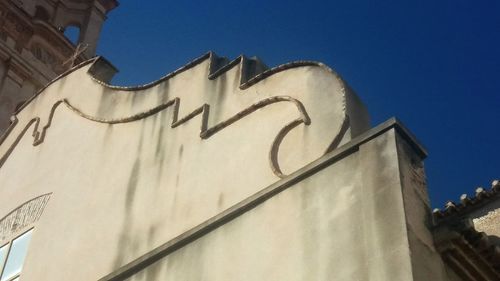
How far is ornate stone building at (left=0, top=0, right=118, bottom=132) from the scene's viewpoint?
19.7 metres

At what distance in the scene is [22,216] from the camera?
9.84 metres

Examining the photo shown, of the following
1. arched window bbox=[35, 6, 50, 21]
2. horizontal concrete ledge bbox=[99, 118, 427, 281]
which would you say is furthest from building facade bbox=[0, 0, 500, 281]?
arched window bbox=[35, 6, 50, 21]

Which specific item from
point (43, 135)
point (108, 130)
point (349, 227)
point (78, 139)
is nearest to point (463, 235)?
point (349, 227)

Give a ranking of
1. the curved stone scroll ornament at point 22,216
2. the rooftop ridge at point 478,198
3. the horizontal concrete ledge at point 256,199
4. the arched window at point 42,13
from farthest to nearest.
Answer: the arched window at point 42,13
the rooftop ridge at point 478,198
the curved stone scroll ornament at point 22,216
the horizontal concrete ledge at point 256,199

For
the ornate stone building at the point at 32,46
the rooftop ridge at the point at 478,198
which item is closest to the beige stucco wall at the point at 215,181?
the rooftop ridge at the point at 478,198

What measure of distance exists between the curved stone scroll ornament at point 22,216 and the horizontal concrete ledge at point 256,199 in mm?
2599

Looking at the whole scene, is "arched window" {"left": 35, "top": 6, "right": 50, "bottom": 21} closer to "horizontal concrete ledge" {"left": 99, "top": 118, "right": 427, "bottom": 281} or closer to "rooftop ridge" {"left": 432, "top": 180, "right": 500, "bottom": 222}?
"rooftop ridge" {"left": 432, "top": 180, "right": 500, "bottom": 222}

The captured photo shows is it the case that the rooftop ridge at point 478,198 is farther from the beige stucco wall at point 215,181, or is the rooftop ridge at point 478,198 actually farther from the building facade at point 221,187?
the beige stucco wall at point 215,181

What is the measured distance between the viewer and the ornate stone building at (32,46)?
1968 centimetres

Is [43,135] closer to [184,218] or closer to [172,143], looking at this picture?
[172,143]

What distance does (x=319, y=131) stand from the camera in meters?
6.80

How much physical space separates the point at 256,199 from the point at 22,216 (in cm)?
440

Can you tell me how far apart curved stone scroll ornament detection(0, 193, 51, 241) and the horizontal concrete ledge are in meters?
2.60

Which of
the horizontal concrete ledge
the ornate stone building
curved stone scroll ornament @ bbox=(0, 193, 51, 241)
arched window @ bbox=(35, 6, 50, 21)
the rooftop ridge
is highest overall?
arched window @ bbox=(35, 6, 50, 21)
